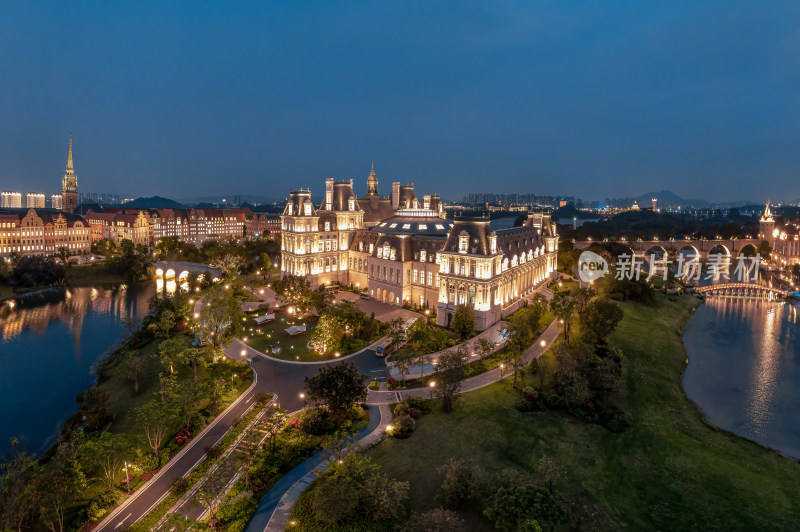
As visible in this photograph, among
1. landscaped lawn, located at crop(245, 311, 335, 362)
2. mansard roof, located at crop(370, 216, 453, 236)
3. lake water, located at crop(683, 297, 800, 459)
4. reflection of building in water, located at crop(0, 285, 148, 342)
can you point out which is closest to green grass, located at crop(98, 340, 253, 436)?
landscaped lawn, located at crop(245, 311, 335, 362)

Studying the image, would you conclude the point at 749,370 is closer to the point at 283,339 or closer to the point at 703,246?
the point at 283,339

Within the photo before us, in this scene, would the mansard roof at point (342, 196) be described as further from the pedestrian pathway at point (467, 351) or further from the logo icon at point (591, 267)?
the logo icon at point (591, 267)

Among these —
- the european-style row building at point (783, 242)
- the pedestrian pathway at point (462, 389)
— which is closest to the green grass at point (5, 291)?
the pedestrian pathway at point (462, 389)

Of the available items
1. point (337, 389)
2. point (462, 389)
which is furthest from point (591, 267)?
point (337, 389)

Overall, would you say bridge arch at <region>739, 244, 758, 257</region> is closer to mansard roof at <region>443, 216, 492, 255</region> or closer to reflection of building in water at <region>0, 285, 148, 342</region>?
mansard roof at <region>443, 216, 492, 255</region>

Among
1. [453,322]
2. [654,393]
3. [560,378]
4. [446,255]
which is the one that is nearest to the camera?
[560,378]

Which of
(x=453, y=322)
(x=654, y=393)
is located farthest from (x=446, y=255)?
(x=654, y=393)

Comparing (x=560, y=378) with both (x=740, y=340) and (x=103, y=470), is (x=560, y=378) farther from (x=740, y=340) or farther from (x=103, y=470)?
(x=740, y=340)
